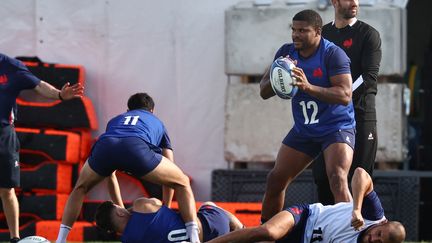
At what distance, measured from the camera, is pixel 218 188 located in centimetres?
1224

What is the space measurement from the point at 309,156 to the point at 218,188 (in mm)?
3811

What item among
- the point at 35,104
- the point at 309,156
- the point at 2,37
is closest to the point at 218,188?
the point at 35,104

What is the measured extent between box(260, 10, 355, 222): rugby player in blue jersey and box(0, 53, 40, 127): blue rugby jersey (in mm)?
2697

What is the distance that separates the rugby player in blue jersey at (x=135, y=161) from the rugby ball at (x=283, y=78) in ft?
3.70

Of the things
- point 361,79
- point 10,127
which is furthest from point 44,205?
point 361,79

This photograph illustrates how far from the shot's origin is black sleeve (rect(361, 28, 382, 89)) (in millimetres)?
8914

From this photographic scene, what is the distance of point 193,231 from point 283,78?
4.24 ft

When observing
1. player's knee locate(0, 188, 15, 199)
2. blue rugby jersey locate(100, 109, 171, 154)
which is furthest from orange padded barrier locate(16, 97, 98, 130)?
blue rugby jersey locate(100, 109, 171, 154)

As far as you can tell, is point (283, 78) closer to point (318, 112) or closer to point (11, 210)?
point (318, 112)

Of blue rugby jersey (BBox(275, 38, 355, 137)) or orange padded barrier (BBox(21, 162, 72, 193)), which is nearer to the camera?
blue rugby jersey (BBox(275, 38, 355, 137))

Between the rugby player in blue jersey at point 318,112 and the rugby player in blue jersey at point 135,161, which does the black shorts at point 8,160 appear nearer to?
the rugby player in blue jersey at point 135,161

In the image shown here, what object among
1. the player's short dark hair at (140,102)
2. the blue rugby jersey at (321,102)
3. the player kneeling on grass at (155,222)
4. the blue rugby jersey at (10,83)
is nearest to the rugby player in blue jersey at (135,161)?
the player's short dark hair at (140,102)

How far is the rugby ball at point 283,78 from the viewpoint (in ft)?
26.7

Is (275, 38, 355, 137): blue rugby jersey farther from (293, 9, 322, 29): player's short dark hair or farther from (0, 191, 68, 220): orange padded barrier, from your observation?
(0, 191, 68, 220): orange padded barrier
